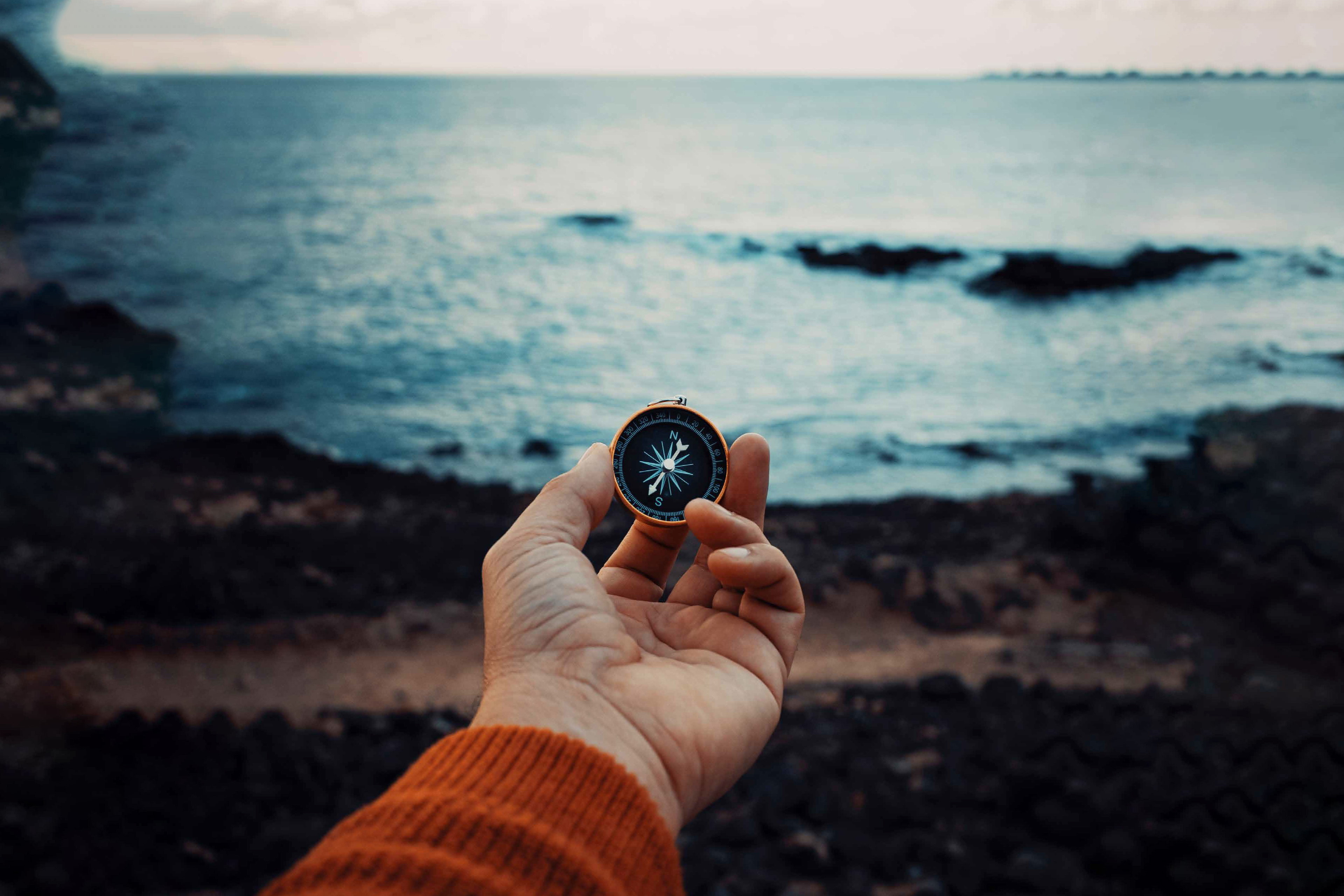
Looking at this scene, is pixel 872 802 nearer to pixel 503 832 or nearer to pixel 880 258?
pixel 503 832

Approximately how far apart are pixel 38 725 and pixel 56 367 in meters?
10.2

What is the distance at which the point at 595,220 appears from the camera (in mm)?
35969

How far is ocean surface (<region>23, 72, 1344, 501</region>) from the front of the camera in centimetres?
1362

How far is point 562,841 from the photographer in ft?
4.84

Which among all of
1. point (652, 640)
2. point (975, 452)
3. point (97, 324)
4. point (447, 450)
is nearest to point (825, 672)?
point (652, 640)

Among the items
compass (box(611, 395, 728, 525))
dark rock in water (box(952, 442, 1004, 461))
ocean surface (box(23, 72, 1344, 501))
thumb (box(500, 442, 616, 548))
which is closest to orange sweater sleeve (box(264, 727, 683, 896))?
thumb (box(500, 442, 616, 548))

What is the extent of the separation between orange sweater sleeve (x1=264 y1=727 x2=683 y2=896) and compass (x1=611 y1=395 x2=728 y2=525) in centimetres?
134

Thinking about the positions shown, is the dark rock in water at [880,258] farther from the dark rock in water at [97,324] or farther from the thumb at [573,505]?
the thumb at [573,505]

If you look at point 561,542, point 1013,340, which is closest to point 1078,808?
point 561,542

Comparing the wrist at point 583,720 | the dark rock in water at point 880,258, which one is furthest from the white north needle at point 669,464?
the dark rock in water at point 880,258

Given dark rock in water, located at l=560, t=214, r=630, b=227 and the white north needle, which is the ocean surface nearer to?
dark rock in water, located at l=560, t=214, r=630, b=227

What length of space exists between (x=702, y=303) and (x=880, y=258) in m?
9.68

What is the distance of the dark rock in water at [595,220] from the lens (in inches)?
1397

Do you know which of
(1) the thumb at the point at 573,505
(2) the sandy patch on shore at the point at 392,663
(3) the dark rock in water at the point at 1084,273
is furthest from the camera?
(3) the dark rock in water at the point at 1084,273
